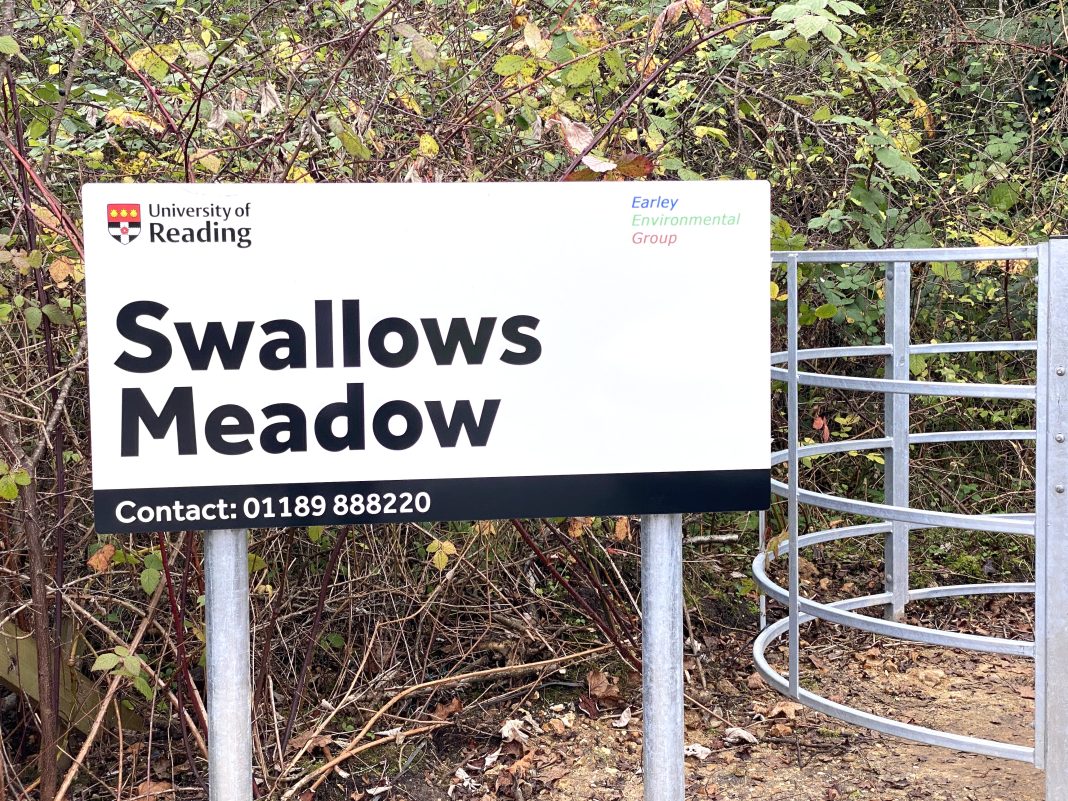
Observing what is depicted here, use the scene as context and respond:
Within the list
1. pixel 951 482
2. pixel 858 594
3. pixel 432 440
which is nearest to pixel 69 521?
pixel 432 440

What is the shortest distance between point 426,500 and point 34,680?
111 inches

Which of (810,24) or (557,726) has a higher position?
(810,24)

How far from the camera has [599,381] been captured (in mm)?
2268

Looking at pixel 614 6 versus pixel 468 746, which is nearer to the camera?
pixel 468 746

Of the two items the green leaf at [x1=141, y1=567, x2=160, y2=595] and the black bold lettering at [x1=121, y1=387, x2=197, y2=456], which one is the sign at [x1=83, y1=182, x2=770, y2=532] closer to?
the black bold lettering at [x1=121, y1=387, x2=197, y2=456]

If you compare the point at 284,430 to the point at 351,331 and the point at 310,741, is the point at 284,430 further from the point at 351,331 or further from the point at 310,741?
the point at 310,741

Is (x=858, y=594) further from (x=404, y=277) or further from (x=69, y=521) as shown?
(x=404, y=277)

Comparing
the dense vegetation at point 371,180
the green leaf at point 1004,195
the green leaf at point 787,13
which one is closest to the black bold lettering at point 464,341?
the dense vegetation at point 371,180

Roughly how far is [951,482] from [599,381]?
5474 mm

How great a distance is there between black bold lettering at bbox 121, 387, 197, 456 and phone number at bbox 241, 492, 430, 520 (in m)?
0.17

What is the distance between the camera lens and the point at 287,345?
221 cm

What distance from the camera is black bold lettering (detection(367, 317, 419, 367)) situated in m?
2.24

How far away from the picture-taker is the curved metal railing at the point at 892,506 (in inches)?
147

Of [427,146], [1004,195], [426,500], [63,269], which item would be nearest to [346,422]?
[426,500]
